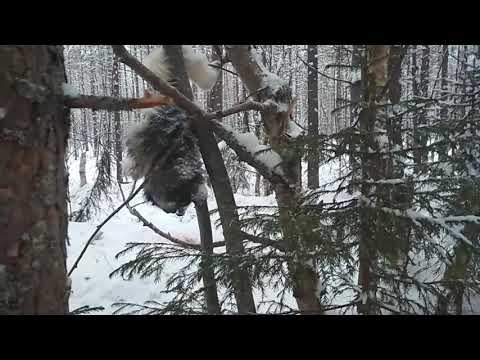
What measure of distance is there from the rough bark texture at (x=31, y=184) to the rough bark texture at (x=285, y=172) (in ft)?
4.77

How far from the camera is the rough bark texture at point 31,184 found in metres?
1.16

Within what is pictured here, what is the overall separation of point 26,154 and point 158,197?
6.93 ft

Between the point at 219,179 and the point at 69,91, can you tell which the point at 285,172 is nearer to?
the point at 219,179

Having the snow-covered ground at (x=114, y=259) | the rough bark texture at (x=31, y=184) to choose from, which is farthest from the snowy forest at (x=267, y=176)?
the snow-covered ground at (x=114, y=259)

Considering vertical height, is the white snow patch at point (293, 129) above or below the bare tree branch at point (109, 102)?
above

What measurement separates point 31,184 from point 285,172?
7.44ft

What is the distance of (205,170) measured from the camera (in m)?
3.41

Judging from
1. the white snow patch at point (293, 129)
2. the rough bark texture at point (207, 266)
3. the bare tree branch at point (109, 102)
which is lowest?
the rough bark texture at point (207, 266)

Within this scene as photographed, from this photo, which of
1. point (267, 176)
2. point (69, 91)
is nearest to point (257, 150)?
point (267, 176)

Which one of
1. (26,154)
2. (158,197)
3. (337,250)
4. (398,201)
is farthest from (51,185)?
(158,197)

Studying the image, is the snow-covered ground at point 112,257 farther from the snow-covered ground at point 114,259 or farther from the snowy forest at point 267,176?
the snowy forest at point 267,176

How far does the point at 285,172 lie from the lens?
3191 mm

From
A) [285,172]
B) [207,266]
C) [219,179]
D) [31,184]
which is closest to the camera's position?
[31,184]

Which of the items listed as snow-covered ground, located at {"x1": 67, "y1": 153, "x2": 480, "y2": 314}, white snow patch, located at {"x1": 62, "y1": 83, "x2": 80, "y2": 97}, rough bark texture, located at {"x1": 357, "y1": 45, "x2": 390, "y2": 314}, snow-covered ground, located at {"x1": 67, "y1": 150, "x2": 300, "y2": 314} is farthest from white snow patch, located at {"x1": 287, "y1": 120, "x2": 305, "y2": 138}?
snow-covered ground, located at {"x1": 67, "y1": 150, "x2": 300, "y2": 314}
